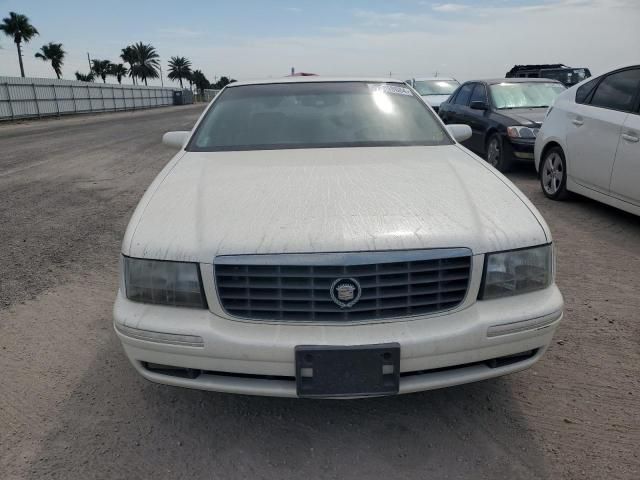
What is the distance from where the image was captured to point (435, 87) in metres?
14.4

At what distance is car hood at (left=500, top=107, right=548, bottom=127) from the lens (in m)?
7.60

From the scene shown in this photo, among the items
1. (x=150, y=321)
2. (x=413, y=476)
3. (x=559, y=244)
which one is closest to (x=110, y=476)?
(x=150, y=321)

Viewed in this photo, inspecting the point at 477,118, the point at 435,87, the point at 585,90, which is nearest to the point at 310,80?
the point at 585,90

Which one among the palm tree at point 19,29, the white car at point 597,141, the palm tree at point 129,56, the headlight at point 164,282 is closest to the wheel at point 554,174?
the white car at point 597,141

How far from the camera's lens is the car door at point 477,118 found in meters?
8.44

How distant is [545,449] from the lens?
7.06ft

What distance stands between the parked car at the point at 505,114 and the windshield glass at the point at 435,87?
4914 mm

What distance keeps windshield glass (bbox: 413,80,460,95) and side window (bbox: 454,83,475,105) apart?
467 cm

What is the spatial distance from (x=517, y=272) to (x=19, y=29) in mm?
58775

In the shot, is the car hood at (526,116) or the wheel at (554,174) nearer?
the wheel at (554,174)

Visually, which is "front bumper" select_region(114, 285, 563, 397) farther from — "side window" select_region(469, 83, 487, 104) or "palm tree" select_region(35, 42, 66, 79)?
"palm tree" select_region(35, 42, 66, 79)

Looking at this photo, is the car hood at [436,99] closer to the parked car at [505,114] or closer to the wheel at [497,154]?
the parked car at [505,114]

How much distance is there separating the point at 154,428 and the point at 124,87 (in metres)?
41.7

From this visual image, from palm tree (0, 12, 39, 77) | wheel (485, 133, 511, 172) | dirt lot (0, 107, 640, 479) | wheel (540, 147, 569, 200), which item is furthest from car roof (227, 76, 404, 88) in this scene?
palm tree (0, 12, 39, 77)
